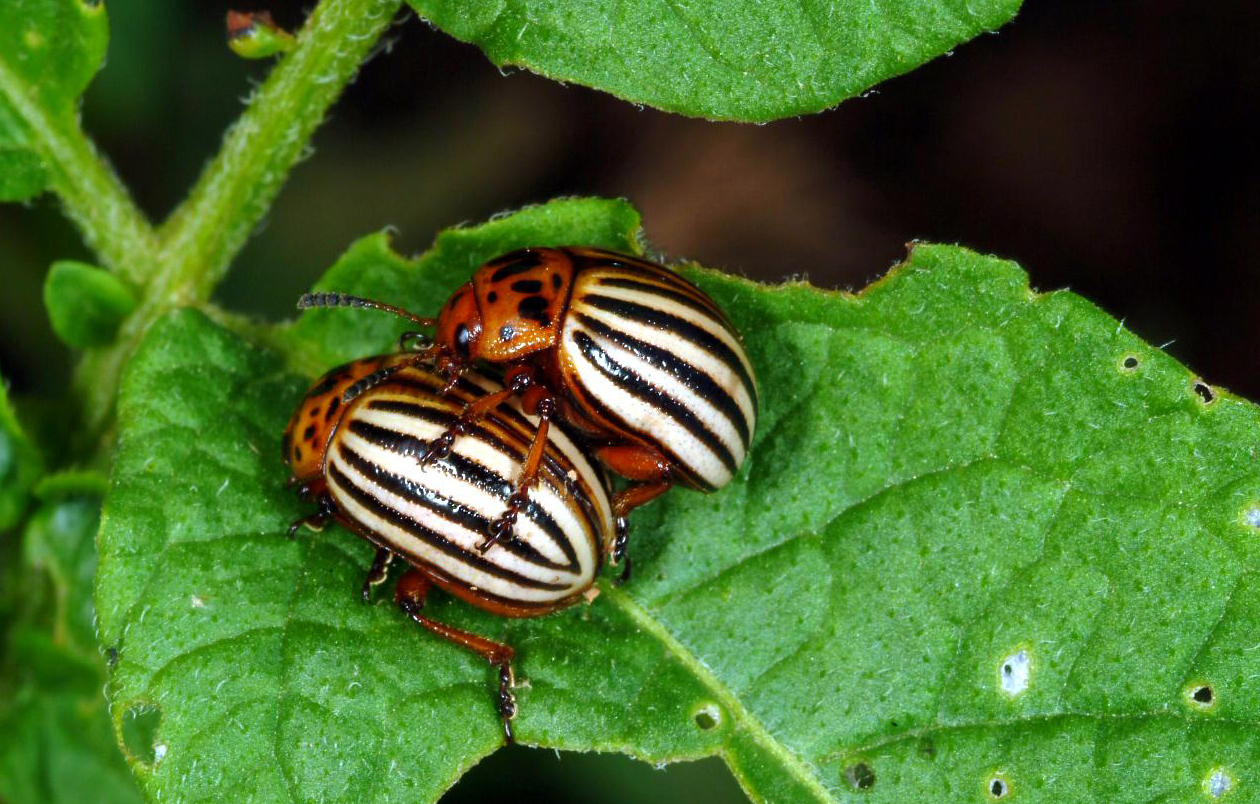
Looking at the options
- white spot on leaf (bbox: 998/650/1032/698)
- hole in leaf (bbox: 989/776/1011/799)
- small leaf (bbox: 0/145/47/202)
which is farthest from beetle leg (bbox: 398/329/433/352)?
hole in leaf (bbox: 989/776/1011/799)

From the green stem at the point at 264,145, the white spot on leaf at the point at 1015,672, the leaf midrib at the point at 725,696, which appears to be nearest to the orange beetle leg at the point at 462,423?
the leaf midrib at the point at 725,696

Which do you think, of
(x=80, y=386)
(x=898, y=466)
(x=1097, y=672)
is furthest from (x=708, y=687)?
(x=80, y=386)

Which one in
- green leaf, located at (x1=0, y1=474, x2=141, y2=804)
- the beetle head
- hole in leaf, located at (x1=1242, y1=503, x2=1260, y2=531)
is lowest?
green leaf, located at (x1=0, y1=474, x2=141, y2=804)

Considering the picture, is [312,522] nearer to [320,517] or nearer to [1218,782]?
[320,517]

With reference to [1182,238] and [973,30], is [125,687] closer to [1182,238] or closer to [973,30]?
[973,30]

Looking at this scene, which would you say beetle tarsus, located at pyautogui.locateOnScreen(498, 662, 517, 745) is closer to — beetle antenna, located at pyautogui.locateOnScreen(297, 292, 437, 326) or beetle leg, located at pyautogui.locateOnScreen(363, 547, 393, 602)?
beetle leg, located at pyautogui.locateOnScreen(363, 547, 393, 602)

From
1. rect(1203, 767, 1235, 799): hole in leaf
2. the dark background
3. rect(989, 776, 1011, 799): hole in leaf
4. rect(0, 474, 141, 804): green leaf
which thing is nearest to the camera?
rect(1203, 767, 1235, 799): hole in leaf

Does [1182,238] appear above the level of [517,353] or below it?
above
